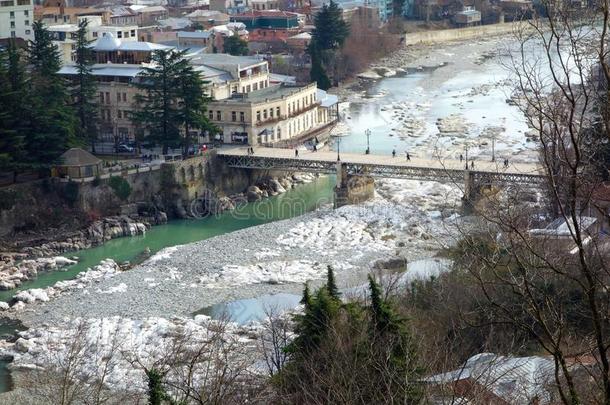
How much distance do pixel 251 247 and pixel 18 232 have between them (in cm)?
615

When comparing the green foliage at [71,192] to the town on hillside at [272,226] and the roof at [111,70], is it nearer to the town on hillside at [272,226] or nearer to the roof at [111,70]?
the town on hillside at [272,226]

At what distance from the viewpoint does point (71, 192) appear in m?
30.6

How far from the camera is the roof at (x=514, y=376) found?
36.4 feet

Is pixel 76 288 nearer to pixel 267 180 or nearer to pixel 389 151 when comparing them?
pixel 267 180

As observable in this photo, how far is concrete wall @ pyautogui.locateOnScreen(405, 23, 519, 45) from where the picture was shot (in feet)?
220

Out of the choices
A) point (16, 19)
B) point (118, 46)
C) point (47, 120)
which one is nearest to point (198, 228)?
point (47, 120)

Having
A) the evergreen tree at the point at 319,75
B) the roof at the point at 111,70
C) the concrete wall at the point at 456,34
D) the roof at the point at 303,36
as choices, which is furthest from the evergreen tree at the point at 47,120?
the concrete wall at the point at 456,34

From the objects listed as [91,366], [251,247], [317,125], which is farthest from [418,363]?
[317,125]

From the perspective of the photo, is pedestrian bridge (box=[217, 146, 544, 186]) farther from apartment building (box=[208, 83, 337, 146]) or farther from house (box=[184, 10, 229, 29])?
house (box=[184, 10, 229, 29])

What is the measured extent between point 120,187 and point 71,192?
55.0 inches

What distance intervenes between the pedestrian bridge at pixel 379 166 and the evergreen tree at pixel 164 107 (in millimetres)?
1553

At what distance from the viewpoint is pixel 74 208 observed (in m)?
30.5

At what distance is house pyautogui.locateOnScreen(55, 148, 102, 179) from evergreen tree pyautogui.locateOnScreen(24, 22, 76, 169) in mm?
282

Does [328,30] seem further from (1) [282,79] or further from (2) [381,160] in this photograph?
(2) [381,160]
